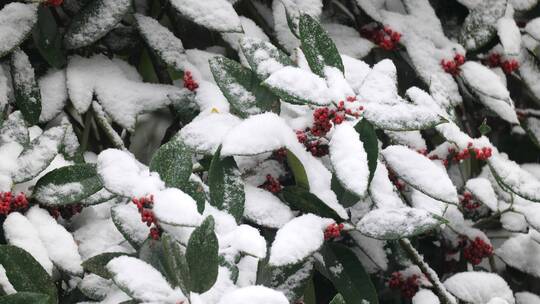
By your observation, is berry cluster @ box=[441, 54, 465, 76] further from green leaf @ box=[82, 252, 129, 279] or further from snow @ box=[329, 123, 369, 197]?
green leaf @ box=[82, 252, 129, 279]

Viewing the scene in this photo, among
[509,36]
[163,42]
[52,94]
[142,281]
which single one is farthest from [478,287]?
[52,94]

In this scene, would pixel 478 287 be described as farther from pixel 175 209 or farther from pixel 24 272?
pixel 24 272

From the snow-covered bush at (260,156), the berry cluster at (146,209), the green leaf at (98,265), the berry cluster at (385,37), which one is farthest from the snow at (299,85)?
the berry cluster at (385,37)

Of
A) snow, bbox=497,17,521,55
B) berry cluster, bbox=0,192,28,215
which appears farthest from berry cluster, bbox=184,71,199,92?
snow, bbox=497,17,521,55

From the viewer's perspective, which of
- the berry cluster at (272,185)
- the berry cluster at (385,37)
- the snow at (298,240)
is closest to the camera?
the snow at (298,240)

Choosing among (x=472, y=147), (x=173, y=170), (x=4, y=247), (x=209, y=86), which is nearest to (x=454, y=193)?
(x=472, y=147)

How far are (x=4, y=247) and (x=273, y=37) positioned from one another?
2.37 ft

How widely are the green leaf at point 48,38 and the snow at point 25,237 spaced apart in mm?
361

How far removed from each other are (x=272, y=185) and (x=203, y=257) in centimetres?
32

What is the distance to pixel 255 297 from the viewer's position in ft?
2.73

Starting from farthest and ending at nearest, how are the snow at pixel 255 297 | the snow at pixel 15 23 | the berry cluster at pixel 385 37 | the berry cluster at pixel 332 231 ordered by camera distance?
the berry cluster at pixel 385 37
the snow at pixel 15 23
the berry cluster at pixel 332 231
the snow at pixel 255 297

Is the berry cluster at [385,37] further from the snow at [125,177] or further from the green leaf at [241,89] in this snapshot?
the snow at [125,177]

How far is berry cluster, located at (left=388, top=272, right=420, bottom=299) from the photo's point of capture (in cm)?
130

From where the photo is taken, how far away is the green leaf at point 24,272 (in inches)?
38.4
